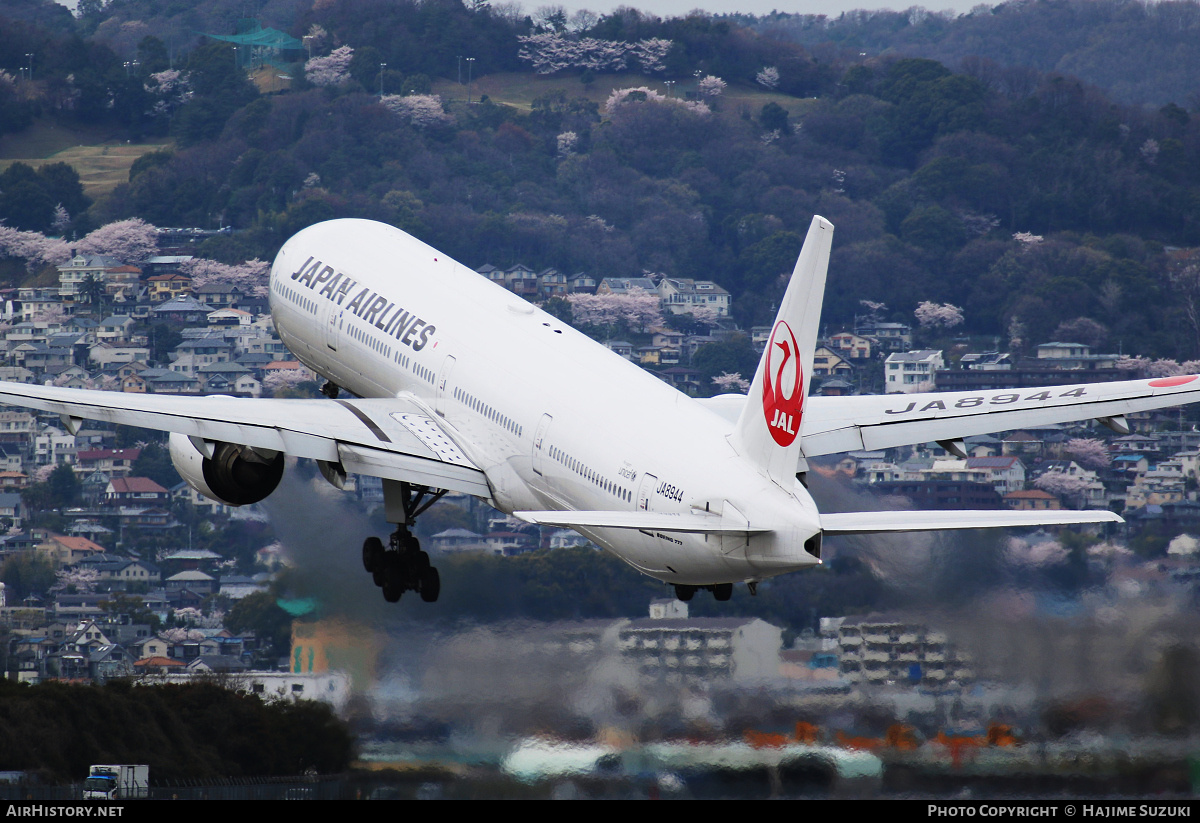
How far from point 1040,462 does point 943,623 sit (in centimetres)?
8705

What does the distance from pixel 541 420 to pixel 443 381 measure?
3.86m

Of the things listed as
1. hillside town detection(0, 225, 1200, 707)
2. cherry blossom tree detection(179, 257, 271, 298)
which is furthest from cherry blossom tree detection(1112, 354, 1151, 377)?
cherry blossom tree detection(179, 257, 271, 298)

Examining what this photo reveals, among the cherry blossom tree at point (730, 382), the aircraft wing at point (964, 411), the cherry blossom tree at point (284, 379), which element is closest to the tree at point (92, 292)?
the cherry blossom tree at point (284, 379)

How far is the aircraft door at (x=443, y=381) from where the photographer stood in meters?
33.7

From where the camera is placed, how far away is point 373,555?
3556 cm

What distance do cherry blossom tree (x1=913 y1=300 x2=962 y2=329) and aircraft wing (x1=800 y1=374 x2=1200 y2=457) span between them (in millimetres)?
152755

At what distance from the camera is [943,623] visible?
34031mm

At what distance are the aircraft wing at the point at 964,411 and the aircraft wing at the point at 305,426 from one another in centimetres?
650

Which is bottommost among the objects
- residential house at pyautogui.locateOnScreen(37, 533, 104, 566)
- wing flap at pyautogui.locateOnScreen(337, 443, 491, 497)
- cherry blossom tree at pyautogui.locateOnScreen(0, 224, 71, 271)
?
residential house at pyautogui.locateOnScreen(37, 533, 104, 566)

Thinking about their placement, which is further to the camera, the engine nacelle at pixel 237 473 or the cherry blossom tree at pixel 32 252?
the cherry blossom tree at pixel 32 252

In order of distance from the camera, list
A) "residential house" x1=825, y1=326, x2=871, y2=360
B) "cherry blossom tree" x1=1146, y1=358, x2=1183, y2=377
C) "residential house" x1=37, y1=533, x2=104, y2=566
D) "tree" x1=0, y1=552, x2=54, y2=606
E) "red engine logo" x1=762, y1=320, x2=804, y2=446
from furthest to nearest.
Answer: "residential house" x1=825, y1=326, x2=871, y2=360
"cherry blossom tree" x1=1146, y1=358, x2=1183, y2=377
"residential house" x1=37, y1=533, x2=104, y2=566
"tree" x1=0, y1=552, x2=54, y2=606
"red engine logo" x1=762, y1=320, x2=804, y2=446

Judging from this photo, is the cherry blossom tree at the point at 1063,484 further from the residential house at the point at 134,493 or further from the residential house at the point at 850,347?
the residential house at the point at 134,493

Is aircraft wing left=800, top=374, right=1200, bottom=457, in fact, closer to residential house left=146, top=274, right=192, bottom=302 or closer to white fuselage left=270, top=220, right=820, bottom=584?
white fuselage left=270, top=220, right=820, bottom=584

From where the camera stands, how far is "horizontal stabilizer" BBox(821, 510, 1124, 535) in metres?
22.3
